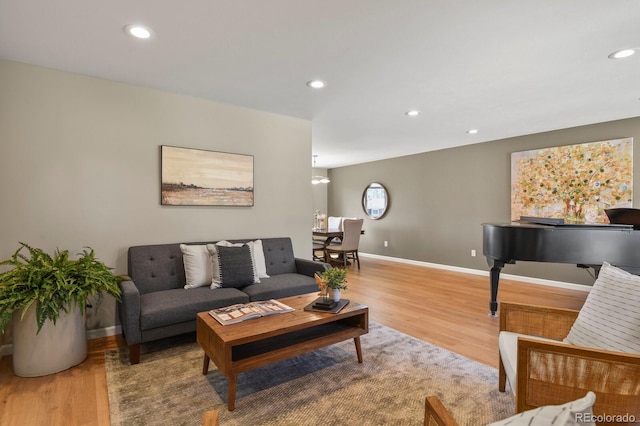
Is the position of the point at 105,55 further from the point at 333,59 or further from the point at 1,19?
the point at 333,59

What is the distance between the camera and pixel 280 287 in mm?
Answer: 3104

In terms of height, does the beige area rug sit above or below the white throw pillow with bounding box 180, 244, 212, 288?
below

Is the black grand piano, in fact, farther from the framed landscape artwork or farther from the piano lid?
the framed landscape artwork

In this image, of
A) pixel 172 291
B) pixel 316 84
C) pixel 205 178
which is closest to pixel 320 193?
pixel 205 178

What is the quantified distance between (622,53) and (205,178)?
3.84m

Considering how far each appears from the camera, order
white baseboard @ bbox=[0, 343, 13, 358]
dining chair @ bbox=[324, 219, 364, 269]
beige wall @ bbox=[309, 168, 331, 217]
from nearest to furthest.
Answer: white baseboard @ bbox=[0, 343, 13, 358] → dining chair @ bbox=[324, 219, 364, 269] → beige wall @ bbox=[309, 168, 331, 217]

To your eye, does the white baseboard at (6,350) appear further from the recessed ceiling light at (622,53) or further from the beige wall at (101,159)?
the recessed ceiling light at (622,53)

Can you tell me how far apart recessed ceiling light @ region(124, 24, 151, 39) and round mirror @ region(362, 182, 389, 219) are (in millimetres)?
6037

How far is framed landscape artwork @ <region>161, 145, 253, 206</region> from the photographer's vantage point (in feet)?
10.9

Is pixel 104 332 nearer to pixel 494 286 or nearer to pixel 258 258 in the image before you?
pixel 258 258

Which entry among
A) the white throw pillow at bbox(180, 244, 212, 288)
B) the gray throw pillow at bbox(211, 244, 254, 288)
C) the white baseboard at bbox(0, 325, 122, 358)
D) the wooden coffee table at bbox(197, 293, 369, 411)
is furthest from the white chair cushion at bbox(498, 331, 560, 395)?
the white baseboard at bbox(0, 325, 122, 358)

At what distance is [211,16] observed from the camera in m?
2.05

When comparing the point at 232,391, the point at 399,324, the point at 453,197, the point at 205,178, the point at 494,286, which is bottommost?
the point at 399,324

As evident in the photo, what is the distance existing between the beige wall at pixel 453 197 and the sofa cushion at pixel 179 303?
4.63 meters
